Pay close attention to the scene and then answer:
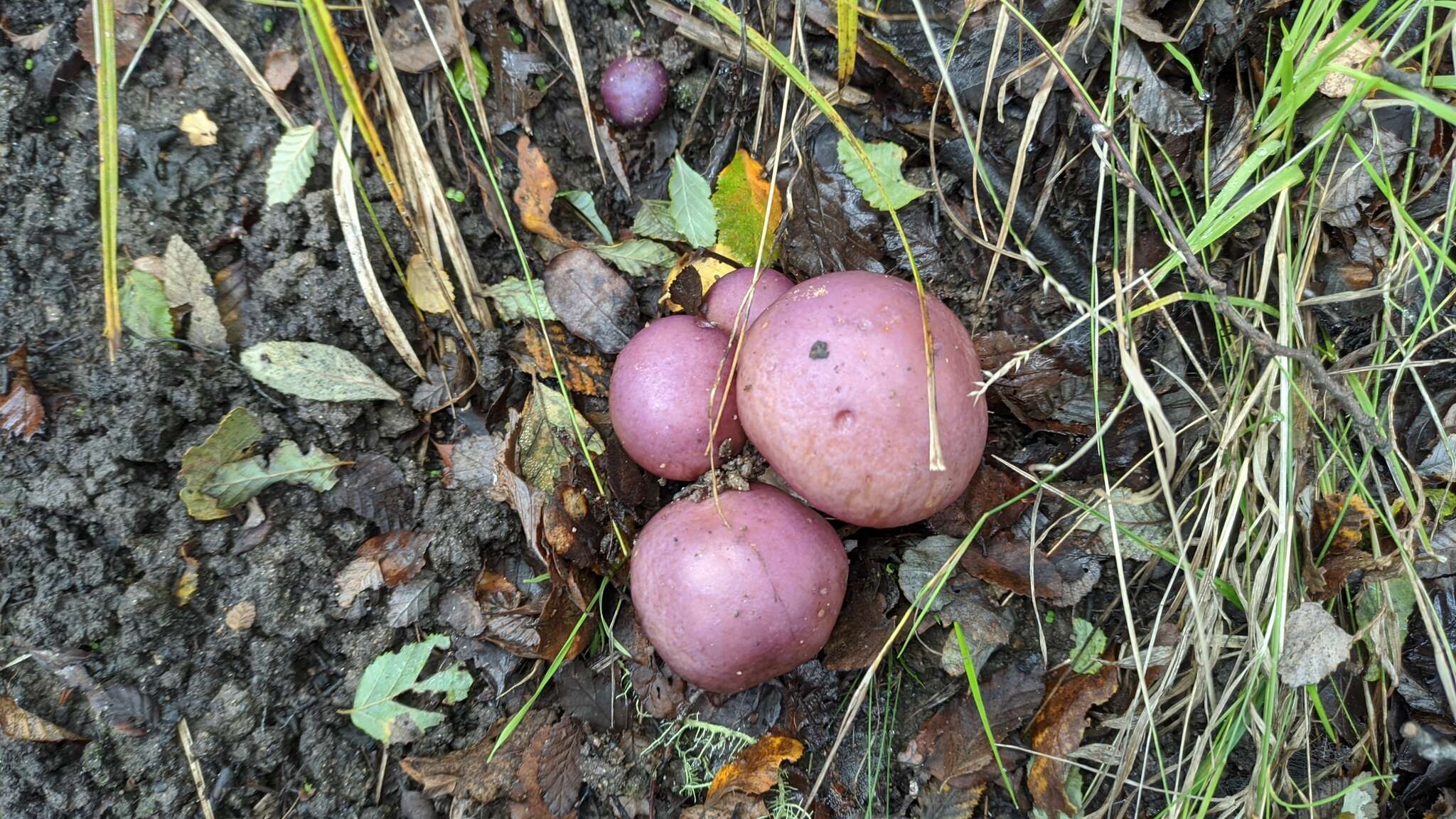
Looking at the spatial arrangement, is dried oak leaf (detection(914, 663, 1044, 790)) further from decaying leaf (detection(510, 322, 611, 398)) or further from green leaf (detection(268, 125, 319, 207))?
green leaf (detection(268, 125, 319, 207))

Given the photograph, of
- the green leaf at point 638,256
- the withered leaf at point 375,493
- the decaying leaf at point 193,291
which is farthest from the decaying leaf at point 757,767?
the decaying leaf at point 193,291

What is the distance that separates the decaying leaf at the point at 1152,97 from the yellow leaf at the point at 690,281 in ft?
3.78

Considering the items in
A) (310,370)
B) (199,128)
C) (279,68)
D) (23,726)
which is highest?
(279,68)

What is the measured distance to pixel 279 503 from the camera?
78.1 inches

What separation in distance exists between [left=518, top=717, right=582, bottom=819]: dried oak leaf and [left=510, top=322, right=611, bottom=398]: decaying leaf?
0.92m

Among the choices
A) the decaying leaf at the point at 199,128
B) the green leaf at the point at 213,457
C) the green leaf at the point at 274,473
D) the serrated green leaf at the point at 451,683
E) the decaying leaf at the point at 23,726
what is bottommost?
the serrated green leaf at the point at 451,683

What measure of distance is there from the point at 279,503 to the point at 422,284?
688 mm

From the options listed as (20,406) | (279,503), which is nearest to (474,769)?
(279,503)

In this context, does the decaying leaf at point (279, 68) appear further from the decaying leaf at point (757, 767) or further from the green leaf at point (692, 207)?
the decaying leaf at point (757, 767)

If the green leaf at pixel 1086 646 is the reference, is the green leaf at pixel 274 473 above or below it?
above

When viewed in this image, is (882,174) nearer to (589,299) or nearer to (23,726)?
(589,299)

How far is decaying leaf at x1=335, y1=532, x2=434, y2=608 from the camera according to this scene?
1.98m

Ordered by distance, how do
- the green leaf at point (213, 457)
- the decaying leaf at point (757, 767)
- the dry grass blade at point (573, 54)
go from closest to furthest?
the green leaf at point (213, 457)
the decaying leaf at point (757, 767)
the dry grass blade at point (573, 54)

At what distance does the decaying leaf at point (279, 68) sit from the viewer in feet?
6.83
